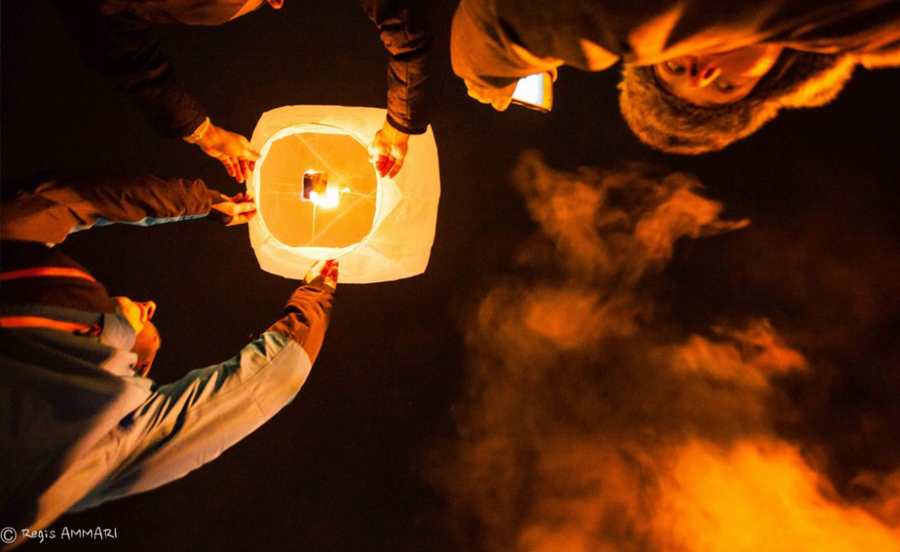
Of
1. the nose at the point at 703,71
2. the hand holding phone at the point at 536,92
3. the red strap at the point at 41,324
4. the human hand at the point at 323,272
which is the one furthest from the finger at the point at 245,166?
the nose at the point at 703,71

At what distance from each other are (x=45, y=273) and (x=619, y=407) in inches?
82.2

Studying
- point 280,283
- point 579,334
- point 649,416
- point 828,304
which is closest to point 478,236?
point 579,334

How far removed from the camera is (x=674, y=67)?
3.76 ft

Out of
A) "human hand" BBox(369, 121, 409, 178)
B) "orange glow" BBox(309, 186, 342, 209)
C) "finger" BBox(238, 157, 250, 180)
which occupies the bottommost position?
"finger" BBox(238, 157, 250, 180)

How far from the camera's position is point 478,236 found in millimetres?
2264

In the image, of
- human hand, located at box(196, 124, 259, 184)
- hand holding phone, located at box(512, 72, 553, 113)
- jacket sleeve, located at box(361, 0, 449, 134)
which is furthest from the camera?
hand holding phone, located at box(512, 72, 553, 113)

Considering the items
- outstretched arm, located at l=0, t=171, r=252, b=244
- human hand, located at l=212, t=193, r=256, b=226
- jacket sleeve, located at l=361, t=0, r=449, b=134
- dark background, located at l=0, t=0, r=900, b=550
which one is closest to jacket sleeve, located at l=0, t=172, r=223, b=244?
outstretched arm, located at l=0, t=171, r=252, b=244

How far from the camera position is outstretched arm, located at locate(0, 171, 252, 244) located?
1276 millimetres

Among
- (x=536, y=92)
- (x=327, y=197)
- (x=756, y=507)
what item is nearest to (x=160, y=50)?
(x=327, y=197)

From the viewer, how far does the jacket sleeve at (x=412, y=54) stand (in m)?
1.43

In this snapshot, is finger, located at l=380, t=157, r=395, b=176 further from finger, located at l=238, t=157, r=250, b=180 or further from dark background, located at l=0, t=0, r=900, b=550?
dark background, located at l=0, t=0, r=900, b=550

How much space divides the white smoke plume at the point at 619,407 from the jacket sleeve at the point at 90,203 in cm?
130

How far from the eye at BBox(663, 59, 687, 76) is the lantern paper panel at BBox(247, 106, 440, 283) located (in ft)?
2.38

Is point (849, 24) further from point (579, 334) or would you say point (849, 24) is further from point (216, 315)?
point (216, 315)
